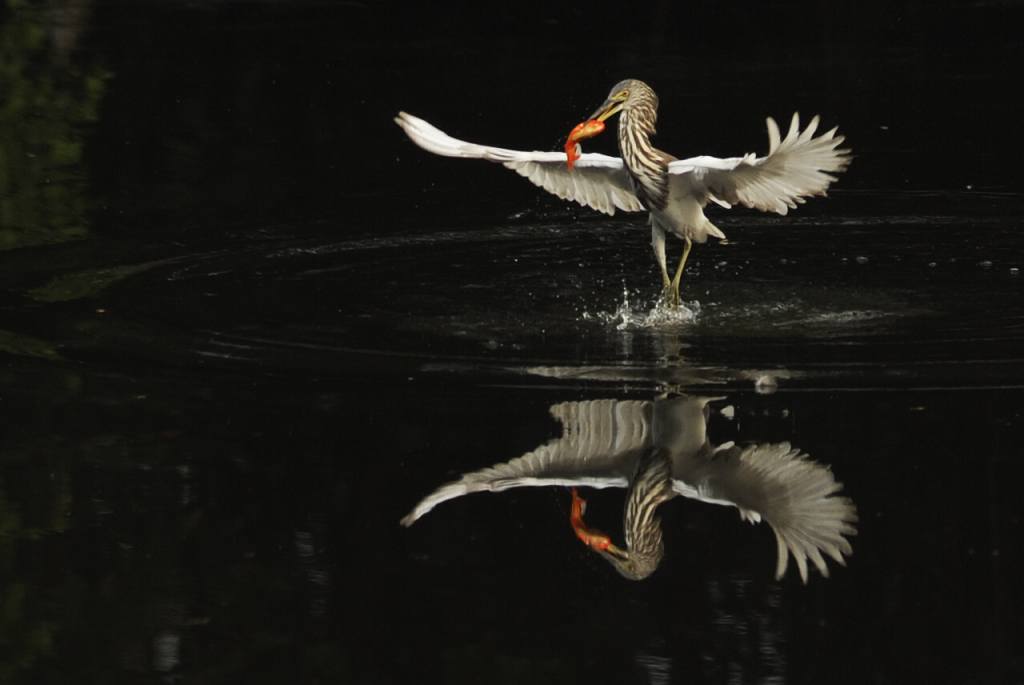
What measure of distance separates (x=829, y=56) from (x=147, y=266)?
8.97 m

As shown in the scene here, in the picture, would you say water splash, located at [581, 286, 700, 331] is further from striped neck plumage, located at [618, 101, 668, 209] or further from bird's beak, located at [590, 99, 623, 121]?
bird's beak, located at [590, 99, 623, 121]

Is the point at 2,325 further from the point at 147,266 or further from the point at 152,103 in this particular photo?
the point at 152,103

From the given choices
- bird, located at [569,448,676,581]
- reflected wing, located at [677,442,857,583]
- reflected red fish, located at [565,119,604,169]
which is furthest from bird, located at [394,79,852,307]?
bird, located at [569,448,676,581]

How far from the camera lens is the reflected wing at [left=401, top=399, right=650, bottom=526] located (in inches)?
340

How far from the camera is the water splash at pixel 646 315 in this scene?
36.6ft

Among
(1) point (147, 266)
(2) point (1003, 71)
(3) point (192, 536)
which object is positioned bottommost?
(3) point (192, 536)

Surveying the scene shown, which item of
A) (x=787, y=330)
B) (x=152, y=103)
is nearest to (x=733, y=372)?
(x=787, y=330)

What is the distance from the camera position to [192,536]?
27.0 feet

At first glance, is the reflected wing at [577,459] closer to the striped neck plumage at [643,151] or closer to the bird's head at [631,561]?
the bird's head at [631,561]

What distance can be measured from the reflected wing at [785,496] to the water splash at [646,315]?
7.20 ft

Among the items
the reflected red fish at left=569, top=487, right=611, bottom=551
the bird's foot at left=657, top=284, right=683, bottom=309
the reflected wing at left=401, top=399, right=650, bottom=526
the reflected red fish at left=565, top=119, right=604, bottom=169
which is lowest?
the reflected red fish at left=569, top=487, right=611, bottom=551

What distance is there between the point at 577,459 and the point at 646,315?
262 cm

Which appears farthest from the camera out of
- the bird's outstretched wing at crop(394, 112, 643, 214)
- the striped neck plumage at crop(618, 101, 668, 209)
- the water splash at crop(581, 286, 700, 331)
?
the bird's outstretched wing at crop(394, 112, 643, 214)

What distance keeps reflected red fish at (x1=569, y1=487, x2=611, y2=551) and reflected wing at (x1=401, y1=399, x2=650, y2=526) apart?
0.50 feet
